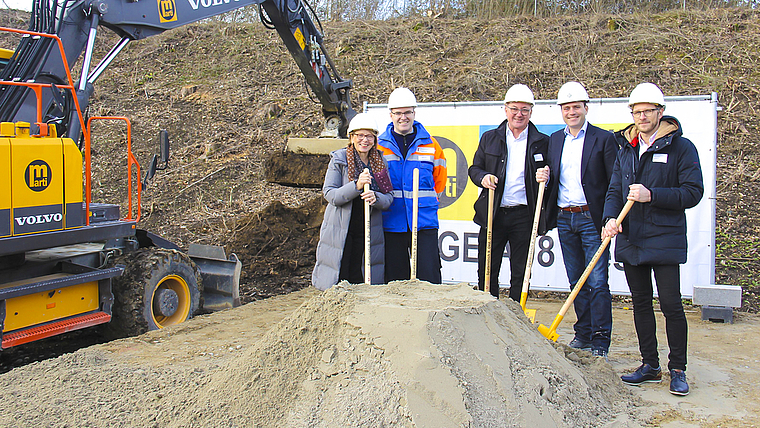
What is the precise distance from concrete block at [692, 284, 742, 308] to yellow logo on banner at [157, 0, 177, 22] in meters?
6.03

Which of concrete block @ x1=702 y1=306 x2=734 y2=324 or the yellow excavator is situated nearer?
the yellow excavator

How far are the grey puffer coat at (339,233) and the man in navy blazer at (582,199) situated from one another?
4.18ft

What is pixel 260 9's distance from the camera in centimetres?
746

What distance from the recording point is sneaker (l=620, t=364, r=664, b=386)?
411 centimetres

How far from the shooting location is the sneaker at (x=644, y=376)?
4105 mm

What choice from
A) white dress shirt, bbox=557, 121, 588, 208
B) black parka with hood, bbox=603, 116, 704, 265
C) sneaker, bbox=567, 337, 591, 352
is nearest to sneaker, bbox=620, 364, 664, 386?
sneaker, bbox=567, 337, 591, 352

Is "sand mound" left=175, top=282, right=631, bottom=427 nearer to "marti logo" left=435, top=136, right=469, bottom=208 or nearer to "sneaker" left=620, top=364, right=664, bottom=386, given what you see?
"sneaker" left=620, top=364, right=664, bottom=386

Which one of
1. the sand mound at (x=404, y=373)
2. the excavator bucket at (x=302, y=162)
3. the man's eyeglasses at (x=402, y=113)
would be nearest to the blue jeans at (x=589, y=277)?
the sand mound at (x=404, y=373)

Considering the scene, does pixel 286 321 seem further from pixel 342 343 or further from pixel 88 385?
pixel 88 385

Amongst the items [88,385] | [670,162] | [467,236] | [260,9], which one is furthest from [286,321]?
[260,9]

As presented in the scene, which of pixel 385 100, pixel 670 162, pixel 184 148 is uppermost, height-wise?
pixel 385 100

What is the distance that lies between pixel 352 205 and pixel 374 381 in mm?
1804

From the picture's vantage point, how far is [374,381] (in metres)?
2.99

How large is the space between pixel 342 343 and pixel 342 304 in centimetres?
28
